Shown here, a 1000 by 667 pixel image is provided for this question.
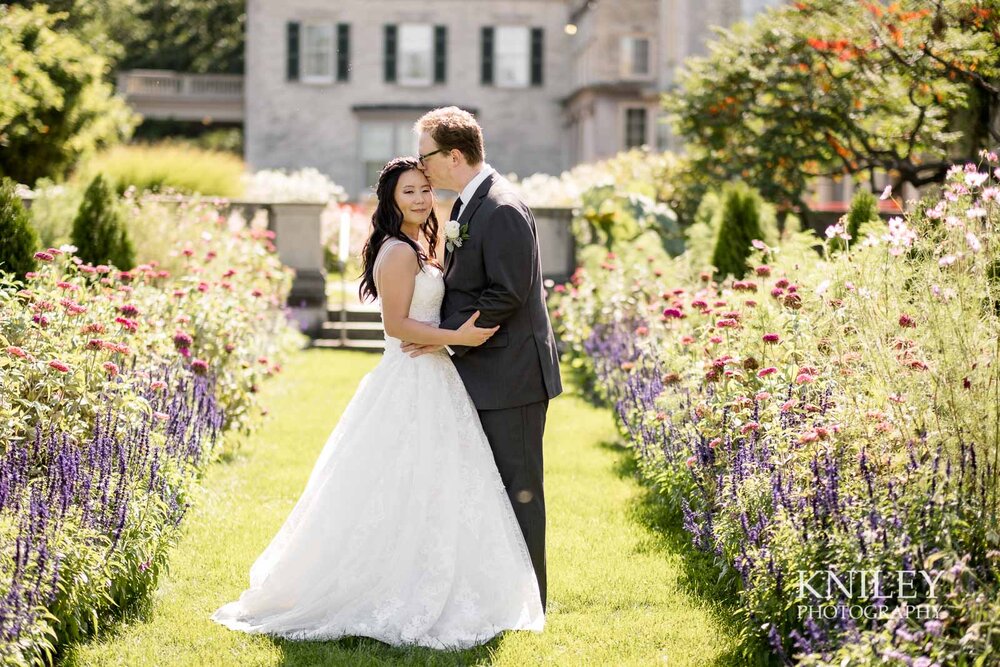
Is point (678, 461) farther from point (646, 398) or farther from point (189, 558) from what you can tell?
point (189, 558)

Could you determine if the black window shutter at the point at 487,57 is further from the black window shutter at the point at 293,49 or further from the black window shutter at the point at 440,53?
the black window shutter at the point at 293,49

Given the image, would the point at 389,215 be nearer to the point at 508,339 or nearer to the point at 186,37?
the point at 508,339

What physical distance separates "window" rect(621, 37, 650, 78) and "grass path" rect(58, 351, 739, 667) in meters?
23.3

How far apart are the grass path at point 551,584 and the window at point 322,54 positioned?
1023 inches

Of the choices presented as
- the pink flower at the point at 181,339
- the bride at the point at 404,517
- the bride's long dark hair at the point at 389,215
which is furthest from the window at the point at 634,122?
the bride at the point at 404,517

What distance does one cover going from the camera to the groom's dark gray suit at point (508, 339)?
438 cm

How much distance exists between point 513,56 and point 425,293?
29770 millimetres

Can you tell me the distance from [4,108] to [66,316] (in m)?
8.44

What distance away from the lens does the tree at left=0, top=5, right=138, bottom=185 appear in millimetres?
15320

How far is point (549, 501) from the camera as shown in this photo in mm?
6637

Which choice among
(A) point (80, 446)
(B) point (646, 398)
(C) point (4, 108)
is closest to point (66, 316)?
(A) point (80, 446)

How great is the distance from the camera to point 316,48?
107 feet

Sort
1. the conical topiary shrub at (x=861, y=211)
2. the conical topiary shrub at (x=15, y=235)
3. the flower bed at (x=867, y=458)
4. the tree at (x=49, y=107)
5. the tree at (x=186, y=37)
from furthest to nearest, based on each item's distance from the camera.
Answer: the tree at (x=186, y=37) → the tree at (x=49, y=107) → the conical topiary shrub at (x=861, y=211) → the conical topiary shrub at (x=15, y=235) → the flower bed at (x=867, y=458)

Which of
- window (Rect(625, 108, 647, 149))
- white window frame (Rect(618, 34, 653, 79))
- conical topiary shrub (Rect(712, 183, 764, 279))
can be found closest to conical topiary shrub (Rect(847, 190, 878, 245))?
conical topiary shrub (Rect(712, 183, 764, 279))
